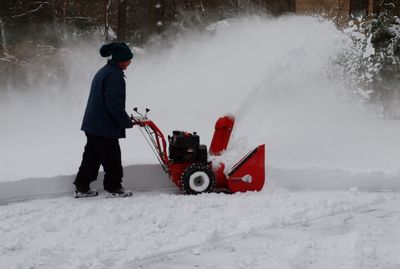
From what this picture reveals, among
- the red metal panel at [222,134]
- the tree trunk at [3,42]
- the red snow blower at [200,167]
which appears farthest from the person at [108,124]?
the tree trunk at [3,42]

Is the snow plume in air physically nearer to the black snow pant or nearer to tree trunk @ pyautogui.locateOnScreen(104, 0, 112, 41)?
the black snow pant

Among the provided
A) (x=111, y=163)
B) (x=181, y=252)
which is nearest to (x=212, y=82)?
(x=111, y=163)

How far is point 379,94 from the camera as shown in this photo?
30.3 ft

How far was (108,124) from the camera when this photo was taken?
204 inches

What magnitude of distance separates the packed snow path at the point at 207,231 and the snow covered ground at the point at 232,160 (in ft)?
0.04

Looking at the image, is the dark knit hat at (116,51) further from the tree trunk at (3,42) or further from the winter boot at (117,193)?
the tree trunk at (3,42)

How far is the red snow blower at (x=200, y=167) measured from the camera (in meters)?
5.23

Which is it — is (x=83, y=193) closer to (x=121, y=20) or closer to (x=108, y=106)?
(x=108, y=106)

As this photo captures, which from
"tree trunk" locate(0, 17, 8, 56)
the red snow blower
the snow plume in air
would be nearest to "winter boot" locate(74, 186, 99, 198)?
the snow plume in air

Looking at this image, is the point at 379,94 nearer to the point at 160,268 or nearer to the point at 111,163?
the point at 111,163

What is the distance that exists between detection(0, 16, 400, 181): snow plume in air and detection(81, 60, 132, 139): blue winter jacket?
0.77 meters

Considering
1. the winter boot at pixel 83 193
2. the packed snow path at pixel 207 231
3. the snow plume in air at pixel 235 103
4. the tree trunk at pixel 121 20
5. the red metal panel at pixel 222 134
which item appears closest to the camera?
the packed snow path at pixel 207 231

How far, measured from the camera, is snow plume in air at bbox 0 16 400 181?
6.38 meters

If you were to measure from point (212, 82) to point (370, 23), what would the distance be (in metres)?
3.05
